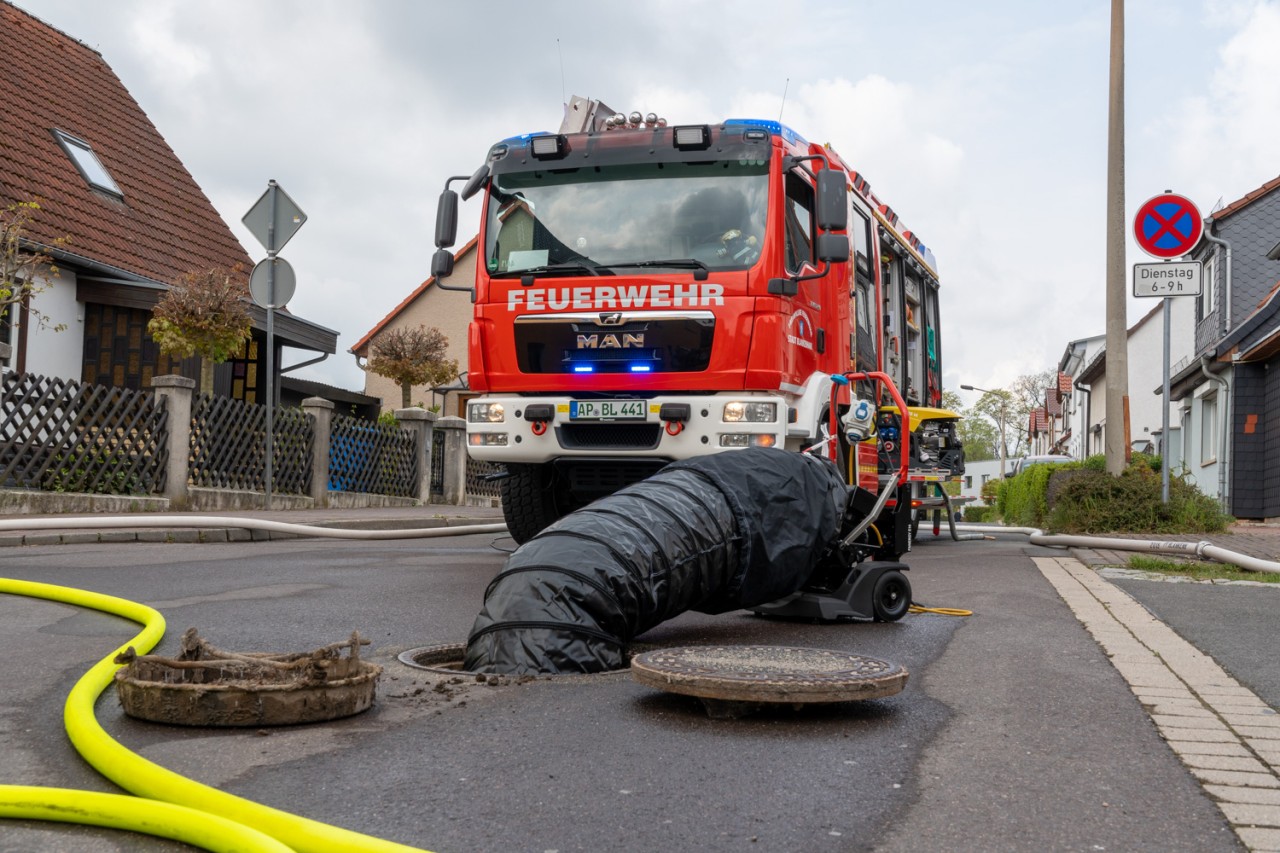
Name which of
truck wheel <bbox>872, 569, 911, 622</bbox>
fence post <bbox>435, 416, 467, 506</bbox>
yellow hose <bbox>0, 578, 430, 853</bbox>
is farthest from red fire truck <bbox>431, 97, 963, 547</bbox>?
fence post <bbox>435, 416, 467, 506</bbox>

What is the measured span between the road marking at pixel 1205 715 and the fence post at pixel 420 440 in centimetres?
1533

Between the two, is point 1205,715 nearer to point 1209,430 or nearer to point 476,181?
point 476,181

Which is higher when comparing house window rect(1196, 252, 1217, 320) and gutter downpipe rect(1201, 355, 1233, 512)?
house window rect(1196, 252, 1217, 320)

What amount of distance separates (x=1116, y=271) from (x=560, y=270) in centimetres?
816

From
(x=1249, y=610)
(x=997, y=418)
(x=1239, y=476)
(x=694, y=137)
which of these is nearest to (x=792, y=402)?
(x=694, y=137)

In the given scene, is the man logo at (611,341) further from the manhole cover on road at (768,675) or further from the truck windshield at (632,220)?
the manhole cover on road at (768,675)

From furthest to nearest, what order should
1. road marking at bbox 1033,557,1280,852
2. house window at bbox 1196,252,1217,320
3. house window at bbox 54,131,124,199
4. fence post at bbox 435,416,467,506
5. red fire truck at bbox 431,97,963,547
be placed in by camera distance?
house window at bbox 1196,252,1217,320, fence post at bbox 435,416,467,506, house window at bbox 54,131,124,199, red fire truck at bbox 431,97,963,547, road marking at bbox 1033,557,1280,852

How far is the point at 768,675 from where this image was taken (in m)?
4.00

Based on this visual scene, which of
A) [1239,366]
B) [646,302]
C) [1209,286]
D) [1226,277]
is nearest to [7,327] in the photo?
[646,302]

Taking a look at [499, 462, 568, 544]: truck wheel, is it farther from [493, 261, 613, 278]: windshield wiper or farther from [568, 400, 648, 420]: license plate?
[493, 261, 613, 278]: windshield wiper

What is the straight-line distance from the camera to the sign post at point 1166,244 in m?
11.8

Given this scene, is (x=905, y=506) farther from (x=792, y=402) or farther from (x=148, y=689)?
(x=148, y=689)

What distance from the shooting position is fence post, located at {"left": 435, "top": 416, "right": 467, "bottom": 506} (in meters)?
21.4

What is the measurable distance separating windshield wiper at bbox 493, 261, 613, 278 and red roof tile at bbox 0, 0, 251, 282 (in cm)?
1189
